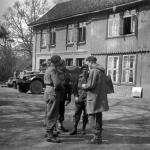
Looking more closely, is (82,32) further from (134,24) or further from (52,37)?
(134,24)

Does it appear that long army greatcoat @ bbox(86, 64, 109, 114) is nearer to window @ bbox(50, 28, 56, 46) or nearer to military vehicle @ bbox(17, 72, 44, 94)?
military vehicle @ bbox(17, 72, 44, 94)

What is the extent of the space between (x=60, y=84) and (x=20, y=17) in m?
51.3

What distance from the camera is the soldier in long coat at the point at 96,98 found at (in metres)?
7.57

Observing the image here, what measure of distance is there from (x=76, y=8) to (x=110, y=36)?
19.7ft

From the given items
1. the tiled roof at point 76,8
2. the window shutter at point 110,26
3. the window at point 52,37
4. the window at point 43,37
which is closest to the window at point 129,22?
the tiled roof at point 76,8

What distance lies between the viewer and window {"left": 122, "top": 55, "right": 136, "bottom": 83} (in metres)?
22.5

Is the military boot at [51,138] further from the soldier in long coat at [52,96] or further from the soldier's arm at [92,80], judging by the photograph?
the soldier's arm at [92,80]

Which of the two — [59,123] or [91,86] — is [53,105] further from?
[59,123]

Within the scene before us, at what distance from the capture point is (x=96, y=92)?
25.1ft

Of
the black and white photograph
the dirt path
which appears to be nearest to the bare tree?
the black and white photograph

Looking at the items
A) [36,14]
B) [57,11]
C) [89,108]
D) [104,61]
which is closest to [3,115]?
[89,108]

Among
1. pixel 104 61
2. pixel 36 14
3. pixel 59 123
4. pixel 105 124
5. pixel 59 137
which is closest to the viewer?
pixel 59 137

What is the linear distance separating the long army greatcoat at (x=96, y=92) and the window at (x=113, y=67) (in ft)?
52.8

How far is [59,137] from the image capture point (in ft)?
27.0
